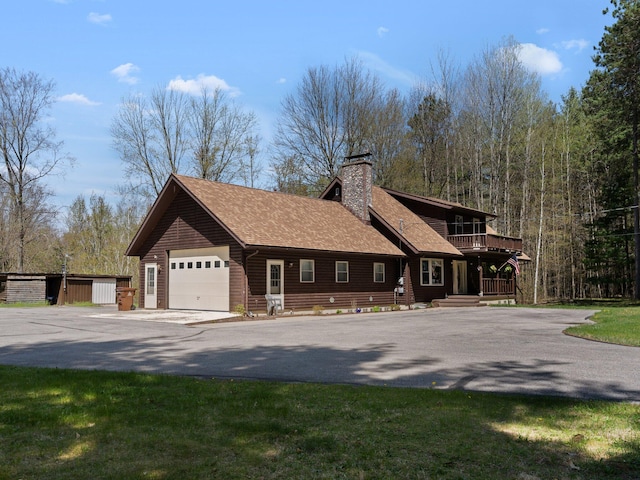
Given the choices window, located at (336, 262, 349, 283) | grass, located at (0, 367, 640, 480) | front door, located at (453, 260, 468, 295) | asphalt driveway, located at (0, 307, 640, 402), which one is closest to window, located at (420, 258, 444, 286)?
front door, located at (453, 260, 468, 295)

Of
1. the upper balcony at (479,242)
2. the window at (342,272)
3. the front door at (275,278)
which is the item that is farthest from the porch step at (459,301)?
the front door at (275,278)

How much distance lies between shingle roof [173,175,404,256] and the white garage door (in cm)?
159

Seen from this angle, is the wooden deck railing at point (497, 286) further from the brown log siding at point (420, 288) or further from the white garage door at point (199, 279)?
the white garage door at point (199, 279)

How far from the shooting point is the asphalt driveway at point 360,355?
7.46 metres

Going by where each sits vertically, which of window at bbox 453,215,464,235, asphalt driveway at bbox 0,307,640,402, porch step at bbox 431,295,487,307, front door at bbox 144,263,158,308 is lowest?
porch step at bbox 431,295,487,307

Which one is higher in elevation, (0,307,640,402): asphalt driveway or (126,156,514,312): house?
(126,156,514,312): house

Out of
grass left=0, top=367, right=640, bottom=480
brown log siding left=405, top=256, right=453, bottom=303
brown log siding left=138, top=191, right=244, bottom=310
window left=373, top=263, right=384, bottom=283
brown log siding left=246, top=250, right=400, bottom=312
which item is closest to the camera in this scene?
grass left=0, top=367, right=640, bottom=480

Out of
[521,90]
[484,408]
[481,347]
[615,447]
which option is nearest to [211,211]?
[481,347]

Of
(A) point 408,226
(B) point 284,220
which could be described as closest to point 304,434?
(B) point 284,220

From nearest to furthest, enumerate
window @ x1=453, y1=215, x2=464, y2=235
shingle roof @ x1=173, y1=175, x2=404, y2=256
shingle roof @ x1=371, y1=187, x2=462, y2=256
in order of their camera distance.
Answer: shingle roof @ x1=173, y1=175, x2=404, y2=256
shingle roof @ x1=371, y1=187, x2=462, y2=256
window @ x1=453, y1=215, x2=464, y2=235

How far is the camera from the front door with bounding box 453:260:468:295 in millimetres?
31641

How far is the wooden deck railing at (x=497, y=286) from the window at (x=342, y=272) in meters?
10.9

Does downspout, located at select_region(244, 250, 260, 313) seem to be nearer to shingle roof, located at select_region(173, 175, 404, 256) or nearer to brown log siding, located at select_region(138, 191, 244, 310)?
brown log siding, located at select_region(138, 191, 244, 310)

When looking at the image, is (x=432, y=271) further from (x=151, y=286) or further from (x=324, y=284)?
(x=151, y=286)
